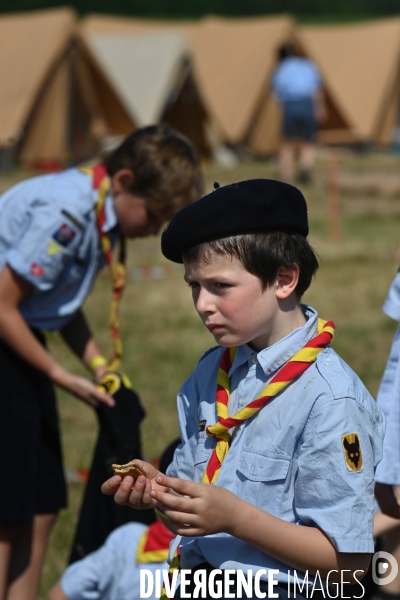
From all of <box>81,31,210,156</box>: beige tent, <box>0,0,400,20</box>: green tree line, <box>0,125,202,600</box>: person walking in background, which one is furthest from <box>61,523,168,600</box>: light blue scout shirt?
<box>0,0,400,20</box>: green tree line

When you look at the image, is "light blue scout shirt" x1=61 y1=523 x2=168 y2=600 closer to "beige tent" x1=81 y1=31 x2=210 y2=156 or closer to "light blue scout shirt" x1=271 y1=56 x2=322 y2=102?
"light blue scout shirt" x1=271 y1=56 x2=322 y2=102

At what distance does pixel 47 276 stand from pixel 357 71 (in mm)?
17376

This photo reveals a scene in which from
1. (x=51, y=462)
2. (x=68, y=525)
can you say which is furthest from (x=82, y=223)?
(x=68, y=525)

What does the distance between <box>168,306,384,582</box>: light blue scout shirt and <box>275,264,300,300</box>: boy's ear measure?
0.32 ft

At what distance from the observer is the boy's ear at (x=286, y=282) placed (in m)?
2.19

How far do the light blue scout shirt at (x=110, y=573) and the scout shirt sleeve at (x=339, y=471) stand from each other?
1445 mm

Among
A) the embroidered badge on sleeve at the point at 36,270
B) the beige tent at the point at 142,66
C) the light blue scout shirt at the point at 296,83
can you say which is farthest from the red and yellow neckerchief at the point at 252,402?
the beige tent at the point at 142,66

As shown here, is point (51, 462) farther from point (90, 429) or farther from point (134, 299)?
point (134, 299)

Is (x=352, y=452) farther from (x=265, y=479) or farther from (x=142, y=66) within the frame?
(x=142, y=66)

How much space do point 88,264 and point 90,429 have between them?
2367 mm

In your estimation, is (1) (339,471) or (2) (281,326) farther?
(2) (281,326)

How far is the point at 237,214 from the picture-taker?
2.10 metres

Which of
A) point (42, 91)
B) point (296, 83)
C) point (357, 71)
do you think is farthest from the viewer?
point (357, 71)

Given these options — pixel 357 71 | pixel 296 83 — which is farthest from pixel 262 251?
pixel 357 71
